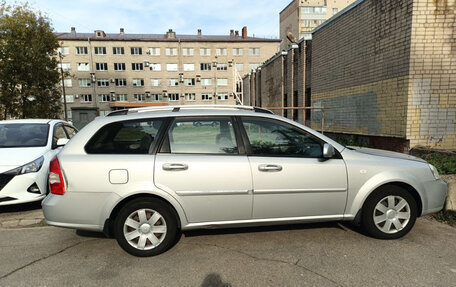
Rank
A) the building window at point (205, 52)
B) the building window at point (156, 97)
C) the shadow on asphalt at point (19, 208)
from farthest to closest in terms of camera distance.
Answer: the building window at point (205, 52) < the building window at point (156, 97) < the shadow on asphalt at point (19, 208)

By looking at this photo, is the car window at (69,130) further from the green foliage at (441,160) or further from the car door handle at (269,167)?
the green foliage at (441,160)

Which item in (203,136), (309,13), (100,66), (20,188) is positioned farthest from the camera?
(309,13)

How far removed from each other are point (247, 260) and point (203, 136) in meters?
1.45

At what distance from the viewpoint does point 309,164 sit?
3170mm

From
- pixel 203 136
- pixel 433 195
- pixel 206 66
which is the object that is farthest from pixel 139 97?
pixel 433 195

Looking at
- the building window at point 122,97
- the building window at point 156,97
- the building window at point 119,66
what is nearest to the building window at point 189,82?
the building window at point 156,97

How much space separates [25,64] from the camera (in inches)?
605

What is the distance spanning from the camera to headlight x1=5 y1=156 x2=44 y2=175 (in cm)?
431

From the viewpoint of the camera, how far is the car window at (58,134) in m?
5.40

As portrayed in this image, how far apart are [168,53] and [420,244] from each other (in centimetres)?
5256

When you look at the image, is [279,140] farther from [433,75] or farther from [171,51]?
[171,51]

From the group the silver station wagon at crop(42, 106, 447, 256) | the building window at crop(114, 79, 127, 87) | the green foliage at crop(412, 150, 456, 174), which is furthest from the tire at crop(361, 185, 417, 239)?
the building window at crop(114, 79, 127, 87)

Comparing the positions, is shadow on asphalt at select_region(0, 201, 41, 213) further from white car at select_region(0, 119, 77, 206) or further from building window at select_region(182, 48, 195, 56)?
building window at select_region(182, 48, 195, 56)

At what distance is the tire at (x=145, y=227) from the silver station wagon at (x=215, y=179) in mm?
11
